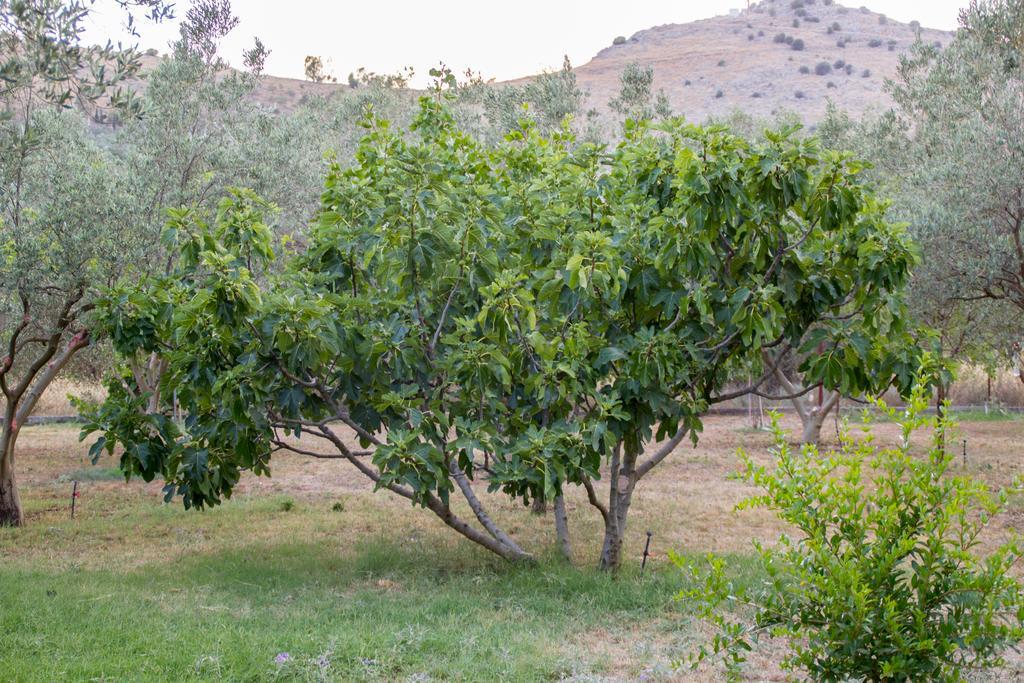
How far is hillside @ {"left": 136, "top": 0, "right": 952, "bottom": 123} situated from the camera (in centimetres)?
6731

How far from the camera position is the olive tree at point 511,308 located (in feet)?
22.4

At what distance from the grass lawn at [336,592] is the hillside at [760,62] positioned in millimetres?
50924

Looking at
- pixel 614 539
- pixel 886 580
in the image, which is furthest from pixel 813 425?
pixel 886 580

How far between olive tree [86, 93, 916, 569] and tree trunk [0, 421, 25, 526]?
3.55m

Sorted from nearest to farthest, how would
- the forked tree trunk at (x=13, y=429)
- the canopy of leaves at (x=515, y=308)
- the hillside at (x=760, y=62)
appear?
the canopy of leaves at (x=515, y=308) < the forked tree trunk at (x=13, y=429) < the hillside at (x=760, y=62)

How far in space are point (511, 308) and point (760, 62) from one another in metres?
75.0

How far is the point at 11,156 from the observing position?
31.8 feet

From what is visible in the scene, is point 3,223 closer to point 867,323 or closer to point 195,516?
point 195,516

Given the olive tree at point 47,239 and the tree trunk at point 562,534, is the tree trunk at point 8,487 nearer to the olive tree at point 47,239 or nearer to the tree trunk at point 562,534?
the olive tree at point 47,239

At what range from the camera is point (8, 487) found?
11.3m

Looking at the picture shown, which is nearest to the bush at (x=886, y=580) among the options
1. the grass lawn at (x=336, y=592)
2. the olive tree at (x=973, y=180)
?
the grass lawn at (x=336, y=592)

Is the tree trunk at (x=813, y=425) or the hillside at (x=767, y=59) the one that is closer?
the tree trunk at (x=813, y=425)

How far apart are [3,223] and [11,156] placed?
0.71 metres

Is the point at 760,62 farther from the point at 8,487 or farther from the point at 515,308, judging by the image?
the point at 515,308
